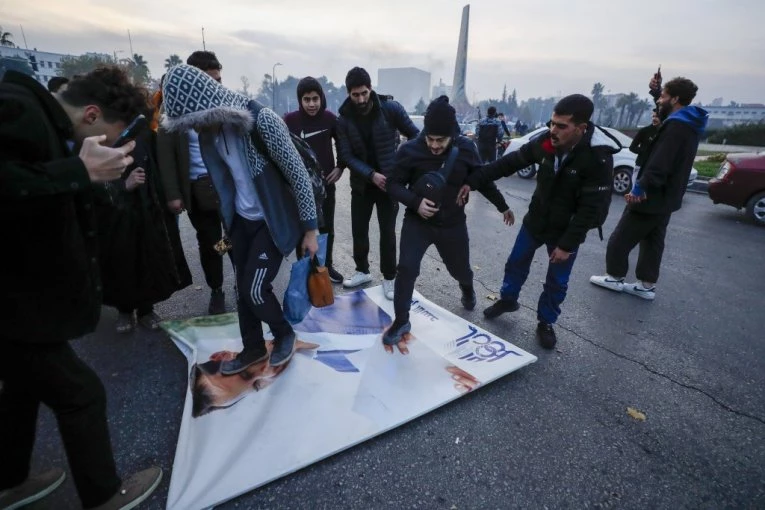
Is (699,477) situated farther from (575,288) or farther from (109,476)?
(109,476)

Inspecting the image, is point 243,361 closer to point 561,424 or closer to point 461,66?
point 561,424

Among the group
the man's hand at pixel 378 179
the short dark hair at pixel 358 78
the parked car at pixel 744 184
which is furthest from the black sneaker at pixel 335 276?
the parked car at pixel 744 184

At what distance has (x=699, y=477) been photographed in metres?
2.07

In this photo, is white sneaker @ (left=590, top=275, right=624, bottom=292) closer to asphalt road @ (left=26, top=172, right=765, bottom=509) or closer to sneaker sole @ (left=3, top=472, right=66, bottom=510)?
asphalt road @ (left=26, top=172, right=765, bottom=509)

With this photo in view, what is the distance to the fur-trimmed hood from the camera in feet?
6.37

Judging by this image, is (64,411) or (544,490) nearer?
(64,411)

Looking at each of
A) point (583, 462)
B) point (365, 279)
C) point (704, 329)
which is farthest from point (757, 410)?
point (365, 279)

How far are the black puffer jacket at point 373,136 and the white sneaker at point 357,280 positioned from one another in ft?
3.16

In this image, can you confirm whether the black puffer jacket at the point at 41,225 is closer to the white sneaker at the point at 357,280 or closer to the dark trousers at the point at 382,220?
the dark trousers at the point at 382,220

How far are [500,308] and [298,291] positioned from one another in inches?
74.6

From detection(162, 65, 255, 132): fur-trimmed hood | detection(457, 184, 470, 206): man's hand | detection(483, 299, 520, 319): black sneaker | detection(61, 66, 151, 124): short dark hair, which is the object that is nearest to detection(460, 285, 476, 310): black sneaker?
detection(483, 299, 520, 319): black sneaker

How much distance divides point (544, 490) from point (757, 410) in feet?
5.62

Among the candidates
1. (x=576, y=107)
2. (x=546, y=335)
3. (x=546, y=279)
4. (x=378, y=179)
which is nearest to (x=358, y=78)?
(x=378, y=179)

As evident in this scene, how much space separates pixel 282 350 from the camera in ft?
9.00
